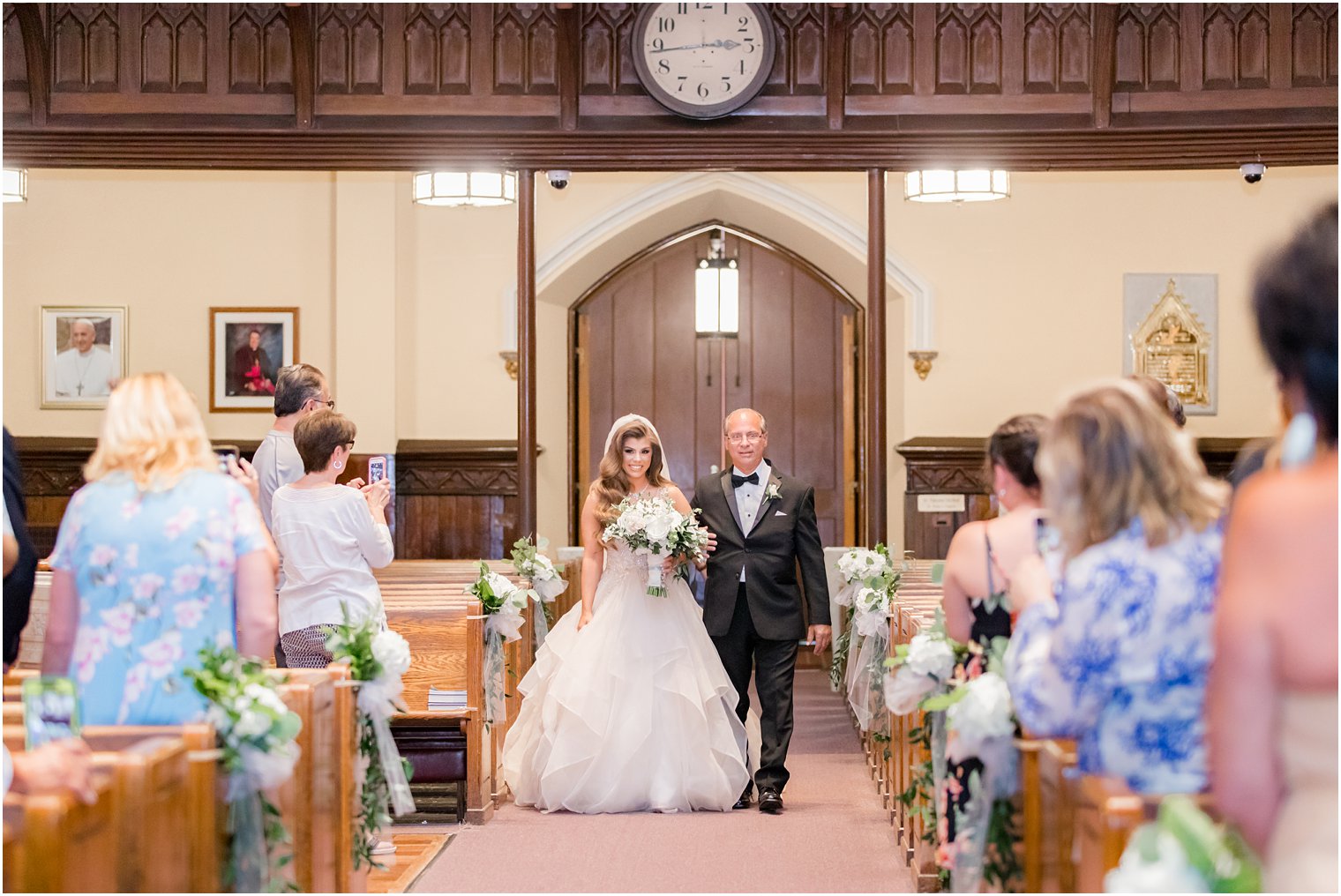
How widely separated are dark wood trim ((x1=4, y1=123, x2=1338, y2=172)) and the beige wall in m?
3.05

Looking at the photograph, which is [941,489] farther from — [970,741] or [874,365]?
[970,741]

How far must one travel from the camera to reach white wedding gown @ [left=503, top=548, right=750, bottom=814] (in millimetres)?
6129

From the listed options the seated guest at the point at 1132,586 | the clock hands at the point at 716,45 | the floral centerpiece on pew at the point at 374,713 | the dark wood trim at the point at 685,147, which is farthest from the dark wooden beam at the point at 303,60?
the seated guest at the point at 1132,586

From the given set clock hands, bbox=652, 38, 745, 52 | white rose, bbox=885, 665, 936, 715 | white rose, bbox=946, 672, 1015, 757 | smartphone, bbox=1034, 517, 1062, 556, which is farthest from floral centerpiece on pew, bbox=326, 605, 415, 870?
clock hands, bbox=652, 38, 745, 52

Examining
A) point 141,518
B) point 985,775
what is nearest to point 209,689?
A: point 141,518

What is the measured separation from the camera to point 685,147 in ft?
25.0

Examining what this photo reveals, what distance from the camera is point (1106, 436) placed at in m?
2.67

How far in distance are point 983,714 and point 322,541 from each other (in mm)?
2518

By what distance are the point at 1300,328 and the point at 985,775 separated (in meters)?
1.57

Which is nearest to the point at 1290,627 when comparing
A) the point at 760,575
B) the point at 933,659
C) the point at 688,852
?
the point at 933,659

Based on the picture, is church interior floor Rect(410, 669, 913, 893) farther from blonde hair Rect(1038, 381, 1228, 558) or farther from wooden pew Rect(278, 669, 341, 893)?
blonde hair Rect(1038, 381, 1228, 558)

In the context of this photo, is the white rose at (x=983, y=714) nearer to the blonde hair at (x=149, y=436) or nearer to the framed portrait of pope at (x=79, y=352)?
the blonde hair at (x=149, y=436)

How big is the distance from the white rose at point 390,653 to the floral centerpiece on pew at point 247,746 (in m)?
0.94

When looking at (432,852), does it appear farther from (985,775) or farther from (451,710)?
(985,775)
